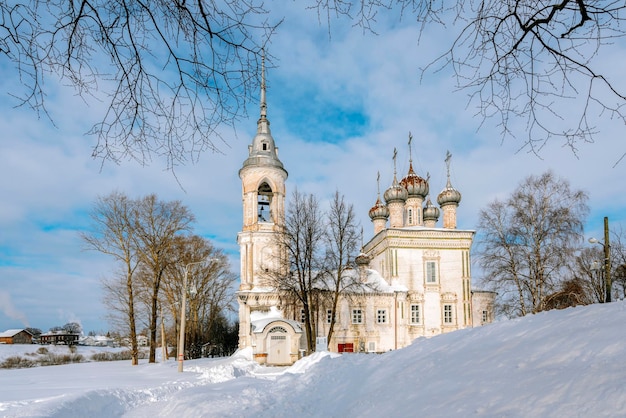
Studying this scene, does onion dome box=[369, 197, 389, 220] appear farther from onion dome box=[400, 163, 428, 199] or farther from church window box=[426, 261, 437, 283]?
church window box=[426, 261, 437, 283]

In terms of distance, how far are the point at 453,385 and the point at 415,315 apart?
1306 inches

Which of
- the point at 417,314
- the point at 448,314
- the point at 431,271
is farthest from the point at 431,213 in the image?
the point at 417,314

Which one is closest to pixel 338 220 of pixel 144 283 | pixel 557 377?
pixel 144 283

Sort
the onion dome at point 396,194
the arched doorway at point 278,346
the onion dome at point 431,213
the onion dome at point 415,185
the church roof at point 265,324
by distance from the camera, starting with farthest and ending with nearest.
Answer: the onion dome at point 431,213 < the onion dome at point 415,185 < the onion dome at point 396,194 < the arched doorway at point 278,346 < the church roof at point 265,324

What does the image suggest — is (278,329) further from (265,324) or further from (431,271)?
(431,271)

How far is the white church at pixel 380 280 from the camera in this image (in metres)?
34.1

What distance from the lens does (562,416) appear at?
4.68 m

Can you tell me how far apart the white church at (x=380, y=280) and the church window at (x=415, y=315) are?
8 centimetres

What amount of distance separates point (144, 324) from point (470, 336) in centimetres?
2725

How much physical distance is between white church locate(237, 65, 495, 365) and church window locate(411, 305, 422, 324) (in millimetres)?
80

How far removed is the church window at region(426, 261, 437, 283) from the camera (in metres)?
39.7

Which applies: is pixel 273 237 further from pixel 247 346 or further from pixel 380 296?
pixel 380 296

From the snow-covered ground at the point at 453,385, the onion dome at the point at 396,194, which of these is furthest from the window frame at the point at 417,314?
the snow-covered ground at the point at 453,385

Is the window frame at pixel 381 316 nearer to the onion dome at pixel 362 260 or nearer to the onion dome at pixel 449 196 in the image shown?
the onion dome at pixel 362 260
